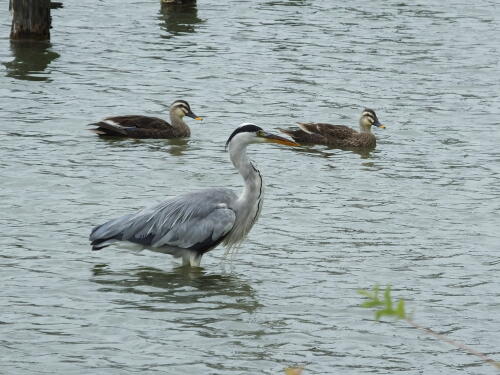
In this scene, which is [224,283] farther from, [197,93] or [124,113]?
[197,93]

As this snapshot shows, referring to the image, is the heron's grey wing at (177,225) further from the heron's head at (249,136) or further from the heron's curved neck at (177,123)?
the heron's curved neck at (177,123)

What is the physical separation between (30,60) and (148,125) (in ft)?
16.6

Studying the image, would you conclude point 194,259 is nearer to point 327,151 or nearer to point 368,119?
point 327,151

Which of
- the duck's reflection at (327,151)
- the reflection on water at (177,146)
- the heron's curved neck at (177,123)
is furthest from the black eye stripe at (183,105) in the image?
the duck's reflection at (327,151)

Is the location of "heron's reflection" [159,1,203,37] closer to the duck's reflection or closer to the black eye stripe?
the black eye stripe

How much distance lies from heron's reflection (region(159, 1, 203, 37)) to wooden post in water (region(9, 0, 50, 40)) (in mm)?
3083

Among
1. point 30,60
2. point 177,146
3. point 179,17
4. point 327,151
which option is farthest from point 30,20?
point 327,151

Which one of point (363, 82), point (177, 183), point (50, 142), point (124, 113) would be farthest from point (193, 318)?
point (363, 82)

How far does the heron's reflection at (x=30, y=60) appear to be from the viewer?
20203 millimetres

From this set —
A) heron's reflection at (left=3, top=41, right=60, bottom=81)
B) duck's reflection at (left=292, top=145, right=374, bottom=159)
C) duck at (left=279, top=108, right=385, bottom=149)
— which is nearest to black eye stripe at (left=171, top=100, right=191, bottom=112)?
duck at (left=279, top=108, right=385, bottom=149)

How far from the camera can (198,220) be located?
11.4 m

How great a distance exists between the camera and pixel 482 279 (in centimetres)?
1127

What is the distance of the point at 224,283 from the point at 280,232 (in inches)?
70.4

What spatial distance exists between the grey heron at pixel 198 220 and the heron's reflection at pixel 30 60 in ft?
29.8
